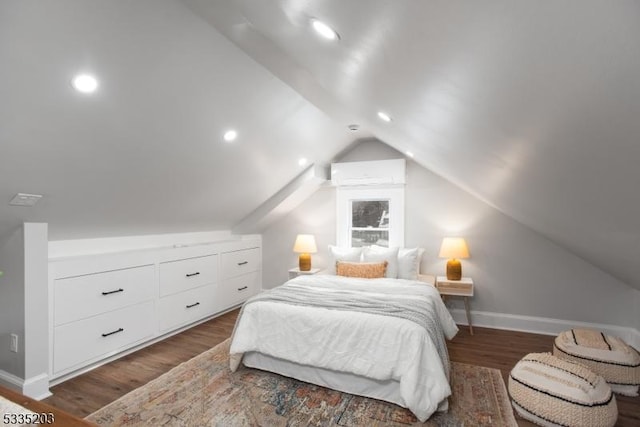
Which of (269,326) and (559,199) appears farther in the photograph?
(269,326)

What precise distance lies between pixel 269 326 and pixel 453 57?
252cm

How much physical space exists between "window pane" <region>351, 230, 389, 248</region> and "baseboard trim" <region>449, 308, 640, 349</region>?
1.26 m

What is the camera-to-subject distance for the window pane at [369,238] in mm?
4727

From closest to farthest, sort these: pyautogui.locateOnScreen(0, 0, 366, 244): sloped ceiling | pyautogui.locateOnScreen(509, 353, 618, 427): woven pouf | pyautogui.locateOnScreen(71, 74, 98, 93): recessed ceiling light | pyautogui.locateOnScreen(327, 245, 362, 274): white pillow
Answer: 1. pyautogui.locateOnScreen(0, 0, 366, 244): sloped ceiling
2. pyautogui.locateOnScreen(71, 74, 98, 93): recessed ceiling light
3. pyautogui.locateOnScreen(509, 353, 618, 427): woven pouf
4. pyautogui.locateOnScreen(327, 245, 362, 274): white pillow

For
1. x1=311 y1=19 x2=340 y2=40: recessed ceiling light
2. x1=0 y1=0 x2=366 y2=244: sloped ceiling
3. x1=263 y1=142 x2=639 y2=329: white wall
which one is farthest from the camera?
x1=263 y1=142 x2=639 y2=329: white wall

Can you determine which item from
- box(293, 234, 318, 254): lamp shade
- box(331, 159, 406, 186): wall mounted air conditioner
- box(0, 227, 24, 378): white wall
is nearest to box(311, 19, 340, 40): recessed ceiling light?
box(0, 227, 24, 378): white wall

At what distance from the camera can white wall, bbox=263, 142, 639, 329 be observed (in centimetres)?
362

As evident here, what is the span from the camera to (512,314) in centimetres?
398

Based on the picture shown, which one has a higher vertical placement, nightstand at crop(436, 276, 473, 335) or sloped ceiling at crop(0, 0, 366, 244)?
sloped ceiling at crop(0, 0, 366, 244)

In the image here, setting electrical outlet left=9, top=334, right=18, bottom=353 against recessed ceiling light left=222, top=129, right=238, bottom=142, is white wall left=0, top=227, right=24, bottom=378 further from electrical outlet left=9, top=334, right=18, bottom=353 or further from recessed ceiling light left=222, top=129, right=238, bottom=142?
recessed ceiling light left=222, top=129, right=238, bottom=142

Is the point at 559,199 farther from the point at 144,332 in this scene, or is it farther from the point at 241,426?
the point at 144,332

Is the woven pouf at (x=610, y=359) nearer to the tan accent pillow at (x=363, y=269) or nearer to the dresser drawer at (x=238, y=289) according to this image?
the tan accent pillow at (x=363, y=269)

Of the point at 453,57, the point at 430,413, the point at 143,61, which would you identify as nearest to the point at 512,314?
the point at 430,413

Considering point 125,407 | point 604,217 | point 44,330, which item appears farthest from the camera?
point 44,330
